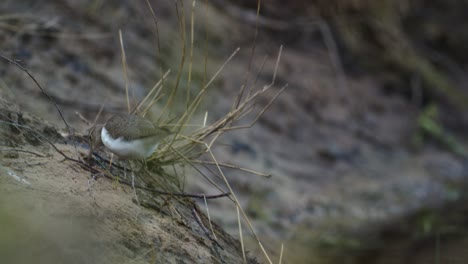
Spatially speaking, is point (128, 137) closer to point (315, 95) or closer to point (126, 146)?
point (126, 146)

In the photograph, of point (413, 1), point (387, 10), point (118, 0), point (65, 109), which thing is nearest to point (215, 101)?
point (118, 0)

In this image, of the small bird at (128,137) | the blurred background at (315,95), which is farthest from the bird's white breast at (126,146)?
the blurred background at (315,95)

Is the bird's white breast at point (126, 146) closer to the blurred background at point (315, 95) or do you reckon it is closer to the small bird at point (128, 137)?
the small bird at point (128, 137)

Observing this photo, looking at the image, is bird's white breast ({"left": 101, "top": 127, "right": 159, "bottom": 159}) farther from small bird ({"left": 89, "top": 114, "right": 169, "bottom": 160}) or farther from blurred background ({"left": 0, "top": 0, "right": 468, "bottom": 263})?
blurred background ({"left": 0, "top": 0, "right": 468, "bottom": 263})

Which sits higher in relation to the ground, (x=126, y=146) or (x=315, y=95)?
(x=126, y=146)

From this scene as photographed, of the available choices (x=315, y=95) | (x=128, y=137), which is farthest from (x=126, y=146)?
(x=315, y=95)
